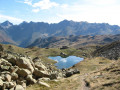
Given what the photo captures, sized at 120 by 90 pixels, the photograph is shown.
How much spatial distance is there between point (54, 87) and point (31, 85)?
21.6 feet

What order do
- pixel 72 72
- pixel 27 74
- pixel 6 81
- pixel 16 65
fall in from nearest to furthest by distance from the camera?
pixel 6 81 < pixel 27 74 < pixel 16 65 < pixel 72 72

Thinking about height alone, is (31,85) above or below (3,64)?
below

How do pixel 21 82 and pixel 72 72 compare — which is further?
pixel 72 72

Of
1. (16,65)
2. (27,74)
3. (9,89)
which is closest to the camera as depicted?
(9,89)

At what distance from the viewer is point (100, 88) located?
3144 centimetres

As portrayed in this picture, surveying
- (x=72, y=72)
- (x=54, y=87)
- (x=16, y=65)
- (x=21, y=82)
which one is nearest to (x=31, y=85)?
(x=21, y=82)

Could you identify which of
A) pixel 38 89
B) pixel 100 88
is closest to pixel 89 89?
pixel 100 88

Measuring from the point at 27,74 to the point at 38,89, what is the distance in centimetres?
718

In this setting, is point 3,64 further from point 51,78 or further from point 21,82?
point 51,78

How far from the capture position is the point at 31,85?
37.0 metres

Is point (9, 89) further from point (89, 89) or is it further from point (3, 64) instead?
point (89, 89)

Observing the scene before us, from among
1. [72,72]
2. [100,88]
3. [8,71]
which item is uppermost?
[8,71]

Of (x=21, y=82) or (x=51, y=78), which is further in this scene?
(x=51, y=78)

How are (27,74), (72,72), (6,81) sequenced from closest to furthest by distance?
(6,81) → (27,74) → (72,72)
